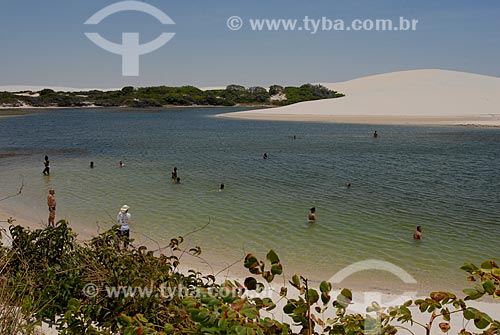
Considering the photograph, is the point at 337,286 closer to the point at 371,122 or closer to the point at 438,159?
the point at 438,159

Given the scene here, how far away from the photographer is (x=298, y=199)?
1942cm

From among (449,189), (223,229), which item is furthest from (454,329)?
(449,189)

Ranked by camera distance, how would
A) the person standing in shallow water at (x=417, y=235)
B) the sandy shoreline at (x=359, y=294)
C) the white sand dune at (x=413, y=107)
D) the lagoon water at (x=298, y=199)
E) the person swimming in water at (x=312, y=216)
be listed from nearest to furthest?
the sandy shoreline at (x=359, y=294), the lagoon water at (x=298, y=199), the person standing in shallow water at (x=417, y=235), the person swimming in water at (x=312, y=216), the white sand dune at (x=413, y=107)

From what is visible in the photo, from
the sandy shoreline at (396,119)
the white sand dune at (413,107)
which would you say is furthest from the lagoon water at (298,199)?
the white sand dune at (413,107)

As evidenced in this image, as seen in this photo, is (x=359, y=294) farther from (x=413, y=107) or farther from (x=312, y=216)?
(x=413, y=107)

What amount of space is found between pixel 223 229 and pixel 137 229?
109 inches

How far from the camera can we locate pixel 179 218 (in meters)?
16.4

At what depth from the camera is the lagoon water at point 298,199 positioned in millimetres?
13086

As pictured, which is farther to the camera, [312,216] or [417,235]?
[312,216]

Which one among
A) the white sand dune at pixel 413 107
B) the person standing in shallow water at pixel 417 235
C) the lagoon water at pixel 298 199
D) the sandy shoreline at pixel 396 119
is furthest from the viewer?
the white sand dune at pixel 413 107

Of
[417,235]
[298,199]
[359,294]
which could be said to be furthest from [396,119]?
[359,294]

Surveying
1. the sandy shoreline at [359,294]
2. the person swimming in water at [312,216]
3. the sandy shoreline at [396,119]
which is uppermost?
the sandy shoreline at [396,119]

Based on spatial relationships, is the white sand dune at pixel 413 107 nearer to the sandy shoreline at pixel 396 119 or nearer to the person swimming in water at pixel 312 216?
the sandy shoreline at pixel 396 119

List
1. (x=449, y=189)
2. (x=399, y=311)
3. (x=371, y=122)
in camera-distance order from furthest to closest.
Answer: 1. (x=371, y=122)
2. (x=449, y=189)
3. (x=399, y=311)
